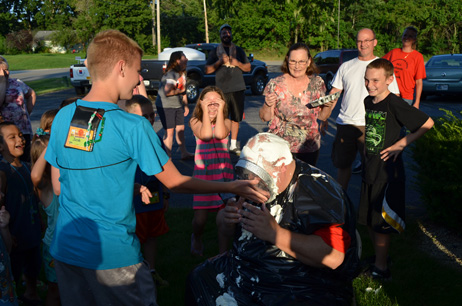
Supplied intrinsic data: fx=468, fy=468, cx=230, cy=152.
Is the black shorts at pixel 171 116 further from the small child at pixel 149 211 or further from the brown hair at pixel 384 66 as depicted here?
the brown hair at pixel 384 66

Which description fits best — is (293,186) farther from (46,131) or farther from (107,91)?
(46,131)

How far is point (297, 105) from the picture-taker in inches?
193

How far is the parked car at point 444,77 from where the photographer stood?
51.2ft

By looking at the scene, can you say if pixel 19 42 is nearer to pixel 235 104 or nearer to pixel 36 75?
pixel 36 75

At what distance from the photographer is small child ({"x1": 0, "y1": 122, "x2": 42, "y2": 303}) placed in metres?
3.76

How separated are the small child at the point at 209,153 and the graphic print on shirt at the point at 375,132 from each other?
1.41 m

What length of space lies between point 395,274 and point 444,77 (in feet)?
43.7

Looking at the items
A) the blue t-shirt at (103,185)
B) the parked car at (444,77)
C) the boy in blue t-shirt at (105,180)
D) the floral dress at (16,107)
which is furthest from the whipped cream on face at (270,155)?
the parked car at (444,77)

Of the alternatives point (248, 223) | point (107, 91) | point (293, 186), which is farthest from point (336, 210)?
point (107, 91)

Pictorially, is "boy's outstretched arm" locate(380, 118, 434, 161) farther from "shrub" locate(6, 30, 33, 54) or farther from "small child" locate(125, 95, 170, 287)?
"shrub" locate(6, 30, 33, 54)

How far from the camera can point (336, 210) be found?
2.40 m

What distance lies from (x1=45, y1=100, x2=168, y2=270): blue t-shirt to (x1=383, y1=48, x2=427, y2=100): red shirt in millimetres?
6326

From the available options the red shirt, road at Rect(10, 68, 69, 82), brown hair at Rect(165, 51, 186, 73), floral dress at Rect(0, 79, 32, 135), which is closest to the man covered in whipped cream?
floral dress at Rect(0, 79, 32, 135)

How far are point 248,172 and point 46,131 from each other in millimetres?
2492
